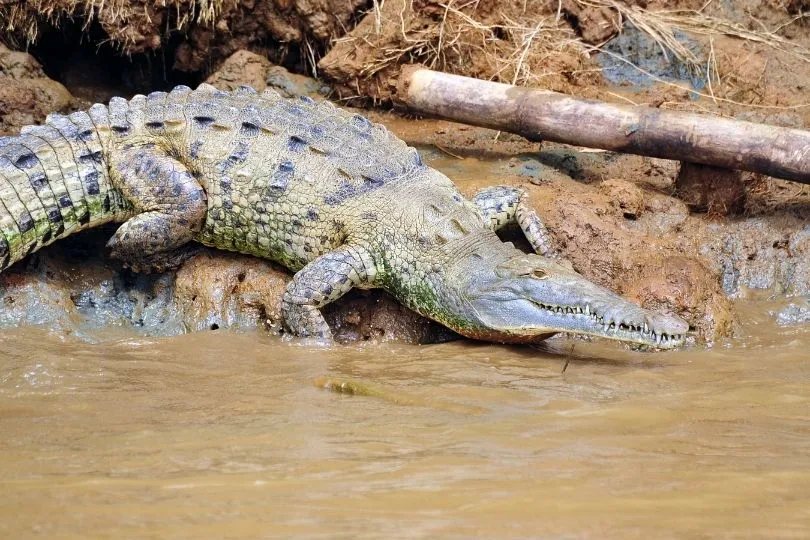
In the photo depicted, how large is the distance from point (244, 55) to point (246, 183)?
2.29 meters

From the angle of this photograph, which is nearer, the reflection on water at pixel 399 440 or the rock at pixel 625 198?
the reflection on water at pixel 399 440

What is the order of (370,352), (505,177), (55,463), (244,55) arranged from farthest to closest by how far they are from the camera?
(244,55) < (505,177) < (370,352) < (55,463)

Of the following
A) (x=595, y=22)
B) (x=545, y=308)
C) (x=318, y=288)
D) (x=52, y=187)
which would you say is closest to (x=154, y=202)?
(x=52, y=187)

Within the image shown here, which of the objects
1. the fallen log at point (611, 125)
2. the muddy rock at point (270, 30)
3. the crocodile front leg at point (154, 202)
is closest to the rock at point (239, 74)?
the muddy rock at point (270, 30)

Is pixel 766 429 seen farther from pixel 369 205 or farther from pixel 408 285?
pixel 369 205

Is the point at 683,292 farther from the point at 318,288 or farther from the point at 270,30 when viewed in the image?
the point at 270,30

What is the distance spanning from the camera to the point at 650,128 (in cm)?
588

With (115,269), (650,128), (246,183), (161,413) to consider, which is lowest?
(115,269)

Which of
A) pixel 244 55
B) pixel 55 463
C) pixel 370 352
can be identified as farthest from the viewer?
pixel 244 55

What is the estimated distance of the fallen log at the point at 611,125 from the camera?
5605 mm

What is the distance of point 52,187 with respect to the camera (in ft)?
17.8

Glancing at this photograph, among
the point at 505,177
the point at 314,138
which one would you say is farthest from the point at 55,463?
the point at 505,177

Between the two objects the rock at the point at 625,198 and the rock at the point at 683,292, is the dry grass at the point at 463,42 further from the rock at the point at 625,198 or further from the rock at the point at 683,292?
the rock at the point at 683,292

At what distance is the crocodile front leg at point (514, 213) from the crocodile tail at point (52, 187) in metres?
2.12
